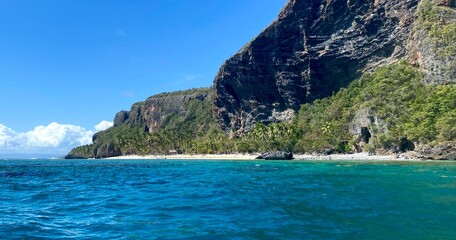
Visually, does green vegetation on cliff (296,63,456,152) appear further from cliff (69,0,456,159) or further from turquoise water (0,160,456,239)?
turquoise water (0,160,456,239)

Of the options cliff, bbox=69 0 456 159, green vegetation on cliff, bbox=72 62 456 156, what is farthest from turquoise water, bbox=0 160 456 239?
green vegetation on cliff, bbox=72 62 456 156

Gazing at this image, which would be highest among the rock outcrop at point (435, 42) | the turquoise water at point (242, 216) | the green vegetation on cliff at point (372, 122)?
the rock outcrop at point (435, 42)

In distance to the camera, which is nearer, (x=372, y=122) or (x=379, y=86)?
(x=372, y=122)

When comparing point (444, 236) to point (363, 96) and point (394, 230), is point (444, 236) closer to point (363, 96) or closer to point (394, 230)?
point (394, 230)

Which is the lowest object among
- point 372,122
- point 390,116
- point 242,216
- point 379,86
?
point 242,216

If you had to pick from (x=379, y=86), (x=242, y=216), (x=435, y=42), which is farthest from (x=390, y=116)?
(x=242, y=216)

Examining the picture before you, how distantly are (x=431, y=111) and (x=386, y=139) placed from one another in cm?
1335

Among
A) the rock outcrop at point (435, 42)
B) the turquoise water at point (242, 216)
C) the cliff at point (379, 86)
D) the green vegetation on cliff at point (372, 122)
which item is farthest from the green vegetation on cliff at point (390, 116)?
the turquoise water at point (242, 216)

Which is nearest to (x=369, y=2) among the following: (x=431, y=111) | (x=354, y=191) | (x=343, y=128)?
(x=343, y=128)

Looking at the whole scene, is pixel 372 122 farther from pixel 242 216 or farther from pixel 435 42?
pixel 242 216

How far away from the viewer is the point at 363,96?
142m

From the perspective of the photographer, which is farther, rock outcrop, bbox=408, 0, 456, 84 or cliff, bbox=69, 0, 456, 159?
rock outcrop, bbox=408, 0, 456, 84

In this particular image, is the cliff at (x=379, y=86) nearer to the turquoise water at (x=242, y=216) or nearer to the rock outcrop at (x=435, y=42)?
the rock outcrop at (x=435, y=42)

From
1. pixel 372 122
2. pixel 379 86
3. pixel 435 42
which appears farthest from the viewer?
pixel 379 86
